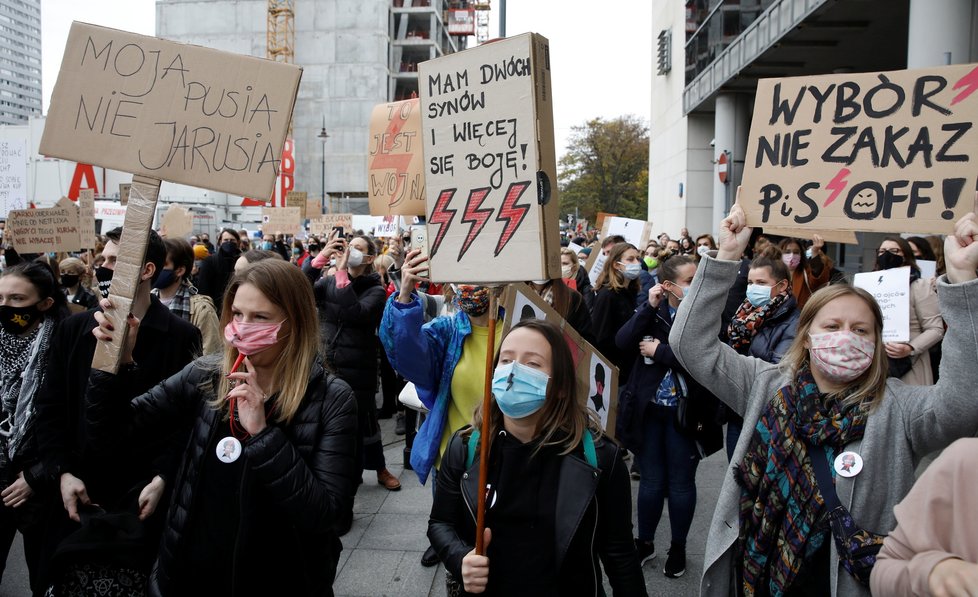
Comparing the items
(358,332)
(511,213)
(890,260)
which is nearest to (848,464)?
(511,213)

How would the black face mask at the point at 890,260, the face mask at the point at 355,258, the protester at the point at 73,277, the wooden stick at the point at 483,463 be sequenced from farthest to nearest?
the protester at the point at 73,277, the black face mask at the point at 890,260, the face mask at the point at 355,258, the wooden stick at the point at 483,463

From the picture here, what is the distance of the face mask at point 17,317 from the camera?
143 inches

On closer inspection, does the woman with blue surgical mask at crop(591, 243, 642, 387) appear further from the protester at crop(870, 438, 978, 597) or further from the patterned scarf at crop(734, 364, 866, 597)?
the protester at crop(870, 438, 978, 597)

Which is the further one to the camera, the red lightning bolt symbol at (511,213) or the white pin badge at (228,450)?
the red lightning bolt symbol at (511,213)

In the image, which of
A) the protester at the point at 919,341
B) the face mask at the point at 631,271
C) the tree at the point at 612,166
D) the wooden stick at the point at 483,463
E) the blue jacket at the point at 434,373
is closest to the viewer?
the wooden stick at the point at 483,463

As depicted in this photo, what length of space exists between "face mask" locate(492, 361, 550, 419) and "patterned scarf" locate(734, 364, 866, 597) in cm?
79

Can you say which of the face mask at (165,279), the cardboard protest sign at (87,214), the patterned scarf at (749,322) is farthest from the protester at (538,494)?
the cardboard protest sign at (87,214)

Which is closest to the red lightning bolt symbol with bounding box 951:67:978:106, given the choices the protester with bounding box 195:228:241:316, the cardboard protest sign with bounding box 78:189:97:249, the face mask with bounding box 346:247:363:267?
the face mask with bounding box 346:247:363:267

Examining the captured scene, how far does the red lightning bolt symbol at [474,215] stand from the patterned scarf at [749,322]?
8.24 feet

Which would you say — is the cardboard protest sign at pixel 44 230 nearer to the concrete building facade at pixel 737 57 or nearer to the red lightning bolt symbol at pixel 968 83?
the red lightning bolt symbol at pixel 968 83

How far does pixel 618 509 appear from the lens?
8.09 ft

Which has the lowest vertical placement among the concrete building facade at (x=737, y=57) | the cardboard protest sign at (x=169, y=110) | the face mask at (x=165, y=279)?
the face mask at (x=165, y=279)

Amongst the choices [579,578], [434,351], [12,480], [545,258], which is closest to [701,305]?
[545,258]

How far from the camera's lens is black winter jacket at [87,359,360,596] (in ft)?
7.32
